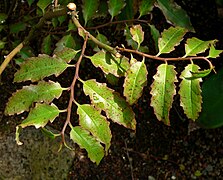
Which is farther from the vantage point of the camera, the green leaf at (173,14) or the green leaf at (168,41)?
the green leaf at (173,14)

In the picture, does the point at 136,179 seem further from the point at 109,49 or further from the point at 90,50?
the point at 109,49

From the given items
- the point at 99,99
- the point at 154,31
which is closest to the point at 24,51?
the point at 154,31

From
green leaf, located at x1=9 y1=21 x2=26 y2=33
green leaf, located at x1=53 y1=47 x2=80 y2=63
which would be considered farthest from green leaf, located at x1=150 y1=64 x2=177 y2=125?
green leaf, located at x1=9 y1=21 x2=26 y2=33

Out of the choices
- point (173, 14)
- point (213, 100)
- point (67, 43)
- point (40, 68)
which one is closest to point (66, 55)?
point (40, 68)

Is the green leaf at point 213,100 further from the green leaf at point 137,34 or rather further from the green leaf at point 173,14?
the green leaf at point 137,34

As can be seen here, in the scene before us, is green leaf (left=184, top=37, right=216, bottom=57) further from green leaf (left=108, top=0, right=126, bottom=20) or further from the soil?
the soil

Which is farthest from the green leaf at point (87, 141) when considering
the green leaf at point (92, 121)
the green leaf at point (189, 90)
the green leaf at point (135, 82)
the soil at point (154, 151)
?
the soil at point (154, 151)

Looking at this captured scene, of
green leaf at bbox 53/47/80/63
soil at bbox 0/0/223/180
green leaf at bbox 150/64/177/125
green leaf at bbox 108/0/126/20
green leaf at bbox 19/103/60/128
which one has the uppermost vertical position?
green leaf at bbox 53/47/80/63
